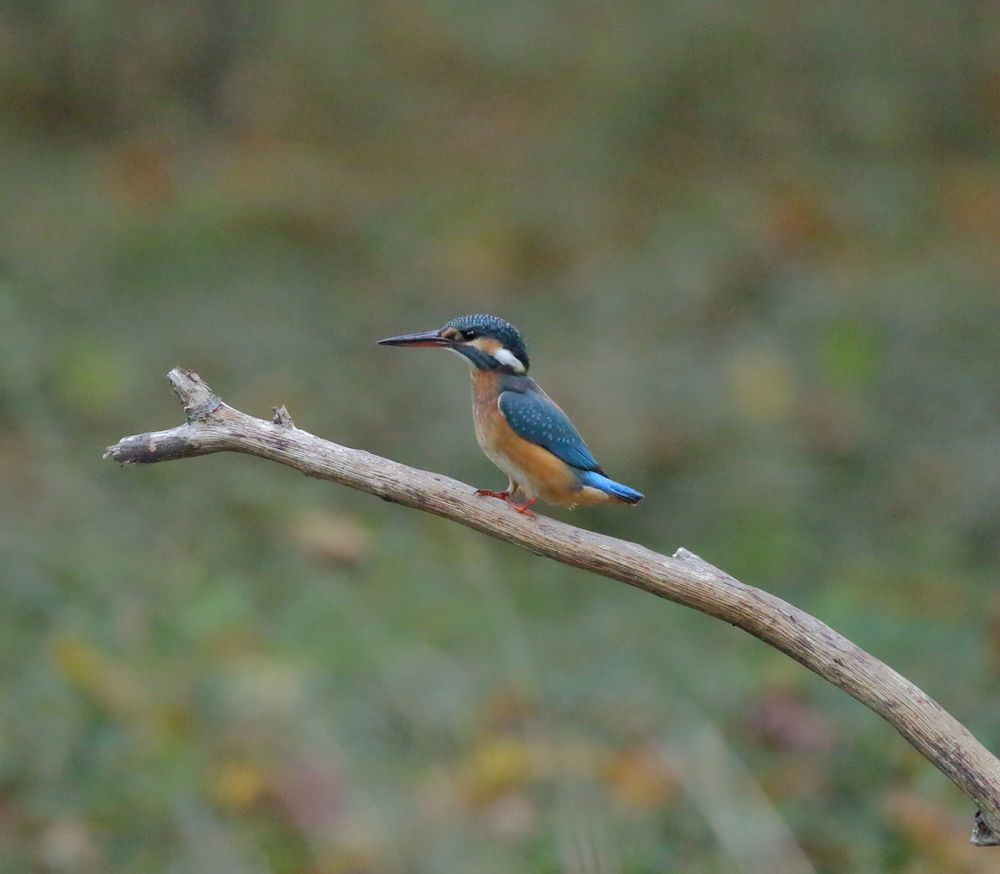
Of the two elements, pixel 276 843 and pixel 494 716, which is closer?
pixel 276 843

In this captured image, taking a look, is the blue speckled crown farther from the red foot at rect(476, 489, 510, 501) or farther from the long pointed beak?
the red foot at rect(476, 489, 510, 501)

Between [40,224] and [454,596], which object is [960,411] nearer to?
[454,596]

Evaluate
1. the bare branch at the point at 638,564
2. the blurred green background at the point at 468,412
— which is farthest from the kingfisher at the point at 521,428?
the blurred green background at the point at 468,412

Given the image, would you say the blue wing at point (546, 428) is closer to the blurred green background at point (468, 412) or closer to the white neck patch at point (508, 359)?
the white neck patch at point (508, 359)

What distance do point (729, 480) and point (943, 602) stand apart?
1.17 m

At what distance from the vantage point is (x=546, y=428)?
2996 millimetres

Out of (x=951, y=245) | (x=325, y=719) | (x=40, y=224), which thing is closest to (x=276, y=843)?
(x=325, y=719)

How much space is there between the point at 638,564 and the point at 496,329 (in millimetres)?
762

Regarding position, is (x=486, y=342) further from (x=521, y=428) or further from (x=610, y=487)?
(x=610, y=487)

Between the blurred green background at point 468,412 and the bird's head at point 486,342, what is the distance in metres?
1.32

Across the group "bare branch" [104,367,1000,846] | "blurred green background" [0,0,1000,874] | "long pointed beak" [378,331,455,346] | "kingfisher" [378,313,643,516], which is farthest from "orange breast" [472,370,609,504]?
"blurred green background" [0,0,1000,874]

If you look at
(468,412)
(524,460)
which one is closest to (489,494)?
(524,460)

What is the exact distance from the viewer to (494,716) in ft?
16.9

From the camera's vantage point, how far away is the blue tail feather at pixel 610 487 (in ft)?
9.33
